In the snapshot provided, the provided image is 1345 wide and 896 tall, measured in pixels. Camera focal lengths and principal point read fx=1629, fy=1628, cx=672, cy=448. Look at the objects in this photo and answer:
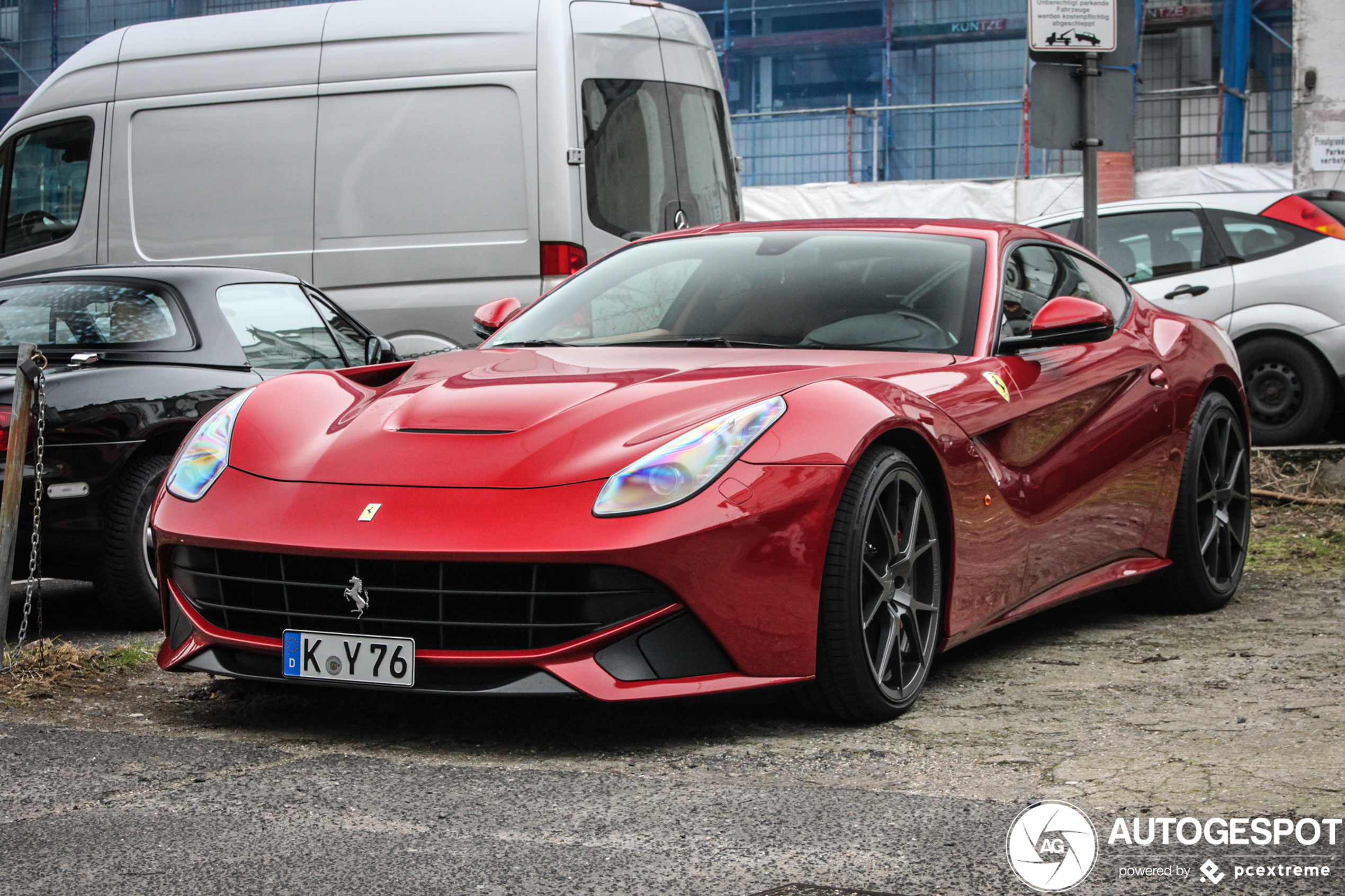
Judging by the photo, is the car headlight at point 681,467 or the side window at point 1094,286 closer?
the car headlight at point 681,467

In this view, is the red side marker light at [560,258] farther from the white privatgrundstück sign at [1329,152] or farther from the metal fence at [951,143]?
the metal fence at [951,143]

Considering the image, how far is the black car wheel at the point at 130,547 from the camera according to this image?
5.27 m

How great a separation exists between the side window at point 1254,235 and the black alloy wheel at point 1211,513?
3.63 metres

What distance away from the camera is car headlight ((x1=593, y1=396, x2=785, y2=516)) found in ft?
11.3

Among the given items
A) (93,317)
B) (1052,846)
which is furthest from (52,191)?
(1052,846)

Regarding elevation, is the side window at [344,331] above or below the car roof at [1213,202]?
below

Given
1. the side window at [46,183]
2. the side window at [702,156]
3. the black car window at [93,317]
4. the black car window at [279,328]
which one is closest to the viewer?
the black car window at [93,317]

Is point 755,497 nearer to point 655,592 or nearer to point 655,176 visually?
point 655,592

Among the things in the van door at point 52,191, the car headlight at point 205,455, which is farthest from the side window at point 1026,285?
the van door at point 52,191

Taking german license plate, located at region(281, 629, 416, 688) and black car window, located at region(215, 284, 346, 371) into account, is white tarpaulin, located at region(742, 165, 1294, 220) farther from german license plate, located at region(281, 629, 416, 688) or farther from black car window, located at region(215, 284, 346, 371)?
german license plate, located at region(281, 629, 416, 688)

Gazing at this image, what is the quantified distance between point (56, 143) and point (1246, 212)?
7.27 m

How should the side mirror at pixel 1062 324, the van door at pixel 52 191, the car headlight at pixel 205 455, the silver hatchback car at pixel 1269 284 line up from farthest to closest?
the van door at pixel 52 191 < the silver hatchback car at pixel 1269 284 < the side mirror at pixel 1062 324 < the car headlight at pixel 205 455

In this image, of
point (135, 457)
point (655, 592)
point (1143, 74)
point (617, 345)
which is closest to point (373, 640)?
point (655, 592)

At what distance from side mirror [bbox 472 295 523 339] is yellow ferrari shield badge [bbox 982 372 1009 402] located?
1.58 metres
